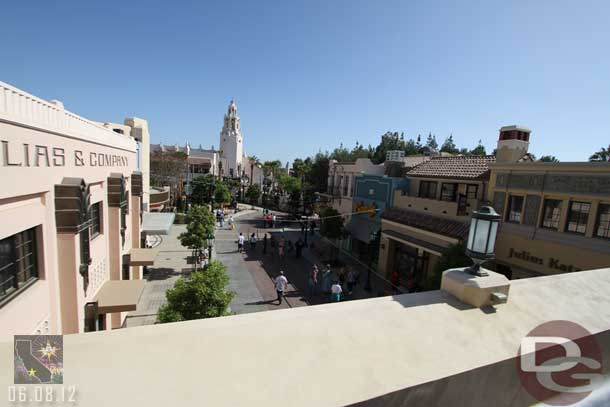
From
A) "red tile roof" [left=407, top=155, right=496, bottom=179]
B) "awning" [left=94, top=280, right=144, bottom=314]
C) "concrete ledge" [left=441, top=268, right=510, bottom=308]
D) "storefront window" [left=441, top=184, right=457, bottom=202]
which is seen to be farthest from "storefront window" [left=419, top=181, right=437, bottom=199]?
"concrete ledge" [left=441, top=268, right=510, bottom=308]

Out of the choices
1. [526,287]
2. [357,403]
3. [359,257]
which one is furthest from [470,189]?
[357,403]

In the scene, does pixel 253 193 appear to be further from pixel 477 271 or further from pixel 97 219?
pixel 477 271

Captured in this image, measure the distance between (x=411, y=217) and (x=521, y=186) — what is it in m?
5.55

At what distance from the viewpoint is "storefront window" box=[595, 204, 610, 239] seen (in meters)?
9.09

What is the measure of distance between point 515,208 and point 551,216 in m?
1.20

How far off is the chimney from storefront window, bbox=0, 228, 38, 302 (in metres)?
15.3

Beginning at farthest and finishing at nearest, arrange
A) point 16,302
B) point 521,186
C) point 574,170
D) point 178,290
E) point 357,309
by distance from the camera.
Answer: point 521,186 < point 574,170 < point 178,290 < point 16,302 < point 357,309

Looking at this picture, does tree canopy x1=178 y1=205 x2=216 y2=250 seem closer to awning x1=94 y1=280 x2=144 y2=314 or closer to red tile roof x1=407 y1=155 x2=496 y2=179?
awning x1=94 y1=280 x2=144 y2=314

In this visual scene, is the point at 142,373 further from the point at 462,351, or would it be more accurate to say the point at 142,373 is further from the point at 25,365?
the point at 462,351

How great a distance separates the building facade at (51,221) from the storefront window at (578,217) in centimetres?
1326

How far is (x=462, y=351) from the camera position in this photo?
6.68ft

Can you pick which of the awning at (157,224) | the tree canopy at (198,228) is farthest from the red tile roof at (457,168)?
the awning at (157,224)

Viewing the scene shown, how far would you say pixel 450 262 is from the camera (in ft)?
35.4
